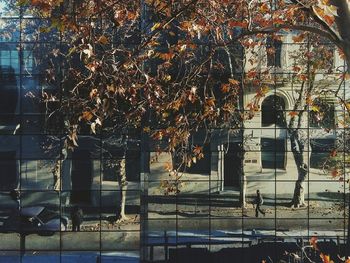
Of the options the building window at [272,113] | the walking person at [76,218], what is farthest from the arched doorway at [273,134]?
the walking person at [76,218]

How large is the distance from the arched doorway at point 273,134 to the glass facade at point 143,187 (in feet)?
0.13

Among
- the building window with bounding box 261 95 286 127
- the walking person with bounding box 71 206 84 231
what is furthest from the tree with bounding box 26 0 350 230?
the walking person with bounding box 71 206 84 231

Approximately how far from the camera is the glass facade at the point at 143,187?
22266 millimetres

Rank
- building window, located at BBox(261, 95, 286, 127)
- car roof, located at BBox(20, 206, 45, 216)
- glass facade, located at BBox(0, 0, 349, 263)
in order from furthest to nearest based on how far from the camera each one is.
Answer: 1. car roof, located at BBox(20, 206, 45, 216)
2. building window, located at BBox(261, 95, 286, 127)
3. glass facade, located at BBox(0, 0, 349, 263)

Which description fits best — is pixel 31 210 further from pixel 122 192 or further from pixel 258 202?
pixel 258 202

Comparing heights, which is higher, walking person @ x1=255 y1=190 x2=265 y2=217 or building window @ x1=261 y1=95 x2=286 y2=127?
building window @ x1=261 y1=95 x2=286 y2=127

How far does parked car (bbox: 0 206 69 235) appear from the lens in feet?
74.4

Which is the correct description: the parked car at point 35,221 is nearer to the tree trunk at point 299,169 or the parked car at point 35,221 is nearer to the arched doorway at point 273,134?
the arched doorway at point 273,134

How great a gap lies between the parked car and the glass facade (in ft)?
0.13

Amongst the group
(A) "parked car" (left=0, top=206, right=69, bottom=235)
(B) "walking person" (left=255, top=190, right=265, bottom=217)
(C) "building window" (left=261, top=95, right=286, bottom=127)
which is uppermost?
(C) "building window" (left=261, top=95, right=286, bottom=127)

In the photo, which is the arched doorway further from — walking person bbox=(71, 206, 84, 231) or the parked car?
the parked car

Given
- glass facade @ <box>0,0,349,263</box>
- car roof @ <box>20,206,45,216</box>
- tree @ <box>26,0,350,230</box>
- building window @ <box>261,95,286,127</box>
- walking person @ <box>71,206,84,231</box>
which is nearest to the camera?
tree @ <box>26,0,350,230</box>

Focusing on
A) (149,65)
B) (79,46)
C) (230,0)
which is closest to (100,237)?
(149,65)

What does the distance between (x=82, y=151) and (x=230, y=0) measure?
13.2 m
